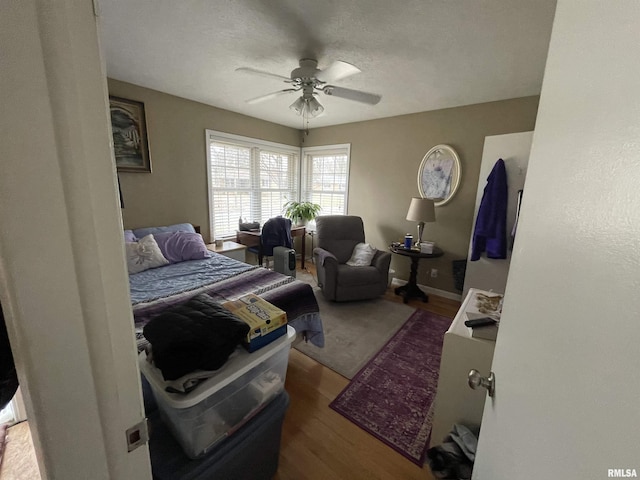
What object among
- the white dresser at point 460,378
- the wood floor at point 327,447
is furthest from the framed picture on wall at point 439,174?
the wood floor at point 327,447

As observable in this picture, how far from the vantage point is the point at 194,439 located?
2.82ft

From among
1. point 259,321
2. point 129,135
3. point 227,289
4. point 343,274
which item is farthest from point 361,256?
Answer: point 129,135

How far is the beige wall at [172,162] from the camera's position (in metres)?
2.85

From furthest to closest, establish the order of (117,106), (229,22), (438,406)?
(117,106) < (229,22) < (438,406)

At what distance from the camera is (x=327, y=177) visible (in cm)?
457

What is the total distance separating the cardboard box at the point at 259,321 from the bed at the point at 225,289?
79 cm

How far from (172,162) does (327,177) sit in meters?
2.42

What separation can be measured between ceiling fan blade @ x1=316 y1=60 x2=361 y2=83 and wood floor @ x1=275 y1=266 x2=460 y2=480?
2246 millimetres

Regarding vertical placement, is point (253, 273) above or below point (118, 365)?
below

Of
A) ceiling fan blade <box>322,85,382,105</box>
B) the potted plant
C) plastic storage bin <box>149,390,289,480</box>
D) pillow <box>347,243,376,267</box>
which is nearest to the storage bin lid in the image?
plastic storage bin <box>149,390,289,480</box>

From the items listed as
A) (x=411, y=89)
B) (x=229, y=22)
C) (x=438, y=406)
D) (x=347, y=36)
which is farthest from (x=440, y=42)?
(x=438, y=406)

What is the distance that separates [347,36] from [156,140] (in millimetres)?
2440

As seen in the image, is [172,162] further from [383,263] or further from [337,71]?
[383,263]

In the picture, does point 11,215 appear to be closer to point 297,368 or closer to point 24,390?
point 24,390
